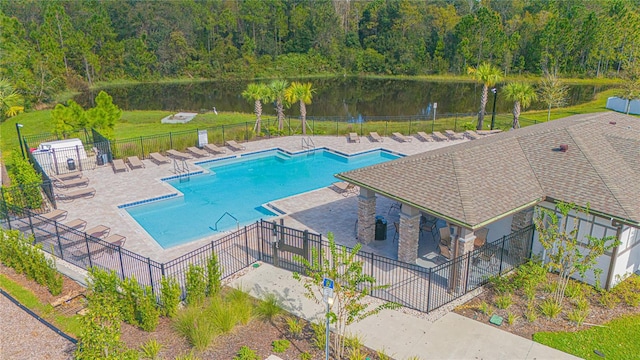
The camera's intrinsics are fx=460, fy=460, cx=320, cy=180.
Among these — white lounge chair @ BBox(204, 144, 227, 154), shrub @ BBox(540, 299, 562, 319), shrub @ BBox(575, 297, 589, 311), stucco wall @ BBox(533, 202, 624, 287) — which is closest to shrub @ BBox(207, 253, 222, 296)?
shrub @ BBox(540, 299, 562, 319)

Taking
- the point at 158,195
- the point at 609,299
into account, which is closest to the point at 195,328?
the point at 609,299

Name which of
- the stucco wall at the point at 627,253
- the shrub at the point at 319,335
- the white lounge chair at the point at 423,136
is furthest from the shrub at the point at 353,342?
the white lounge chair at the point at 423,136

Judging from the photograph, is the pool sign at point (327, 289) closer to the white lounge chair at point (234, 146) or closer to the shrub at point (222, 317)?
the shrub at point (222, 317)

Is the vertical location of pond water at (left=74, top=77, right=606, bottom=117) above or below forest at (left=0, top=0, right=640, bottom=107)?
below

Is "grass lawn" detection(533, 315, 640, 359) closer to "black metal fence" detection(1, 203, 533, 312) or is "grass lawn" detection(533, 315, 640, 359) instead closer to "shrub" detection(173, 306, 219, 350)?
"black metal fence" detection(1, 203, 533, 312)

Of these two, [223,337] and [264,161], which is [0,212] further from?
[264,161]

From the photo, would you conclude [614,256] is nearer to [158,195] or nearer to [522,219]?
[522,219]
